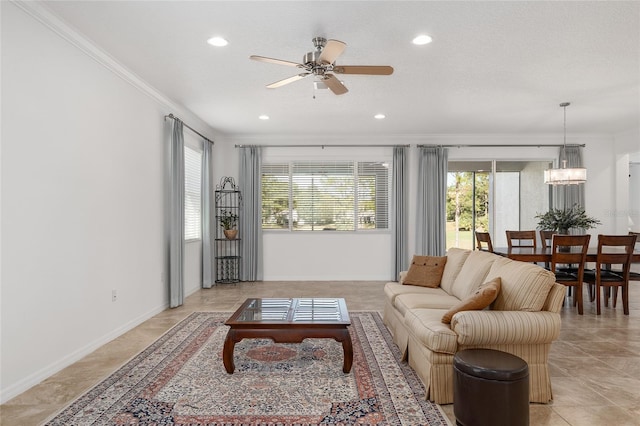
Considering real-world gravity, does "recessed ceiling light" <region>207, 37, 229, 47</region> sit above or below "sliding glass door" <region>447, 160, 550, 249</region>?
above

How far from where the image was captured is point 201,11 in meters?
3.01

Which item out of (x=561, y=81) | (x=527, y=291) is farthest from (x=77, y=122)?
(x=561, y=81)

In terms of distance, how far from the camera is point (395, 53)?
149 inches

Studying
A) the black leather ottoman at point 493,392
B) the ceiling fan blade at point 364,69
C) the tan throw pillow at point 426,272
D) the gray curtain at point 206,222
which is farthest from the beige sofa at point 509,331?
the gray curtain at point 206,222

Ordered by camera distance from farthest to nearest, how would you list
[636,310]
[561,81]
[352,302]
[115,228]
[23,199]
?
[352,302] < [636,310] < [561,81] < [115,228] < [23,199]

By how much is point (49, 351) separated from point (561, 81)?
5614 millimetres

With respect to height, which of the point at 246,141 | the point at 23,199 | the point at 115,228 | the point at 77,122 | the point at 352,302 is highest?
the point at 246,141

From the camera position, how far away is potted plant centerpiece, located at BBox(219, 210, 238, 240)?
7070 millimetres

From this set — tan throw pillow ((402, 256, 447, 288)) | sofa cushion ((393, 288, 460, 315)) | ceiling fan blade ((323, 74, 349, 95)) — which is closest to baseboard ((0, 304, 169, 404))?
sofa cushion ((393, 288, 460, 315))

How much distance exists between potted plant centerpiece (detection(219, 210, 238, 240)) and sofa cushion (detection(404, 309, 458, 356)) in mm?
4558

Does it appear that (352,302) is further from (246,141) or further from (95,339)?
(246,141)

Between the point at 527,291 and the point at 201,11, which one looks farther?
the point at 201,11

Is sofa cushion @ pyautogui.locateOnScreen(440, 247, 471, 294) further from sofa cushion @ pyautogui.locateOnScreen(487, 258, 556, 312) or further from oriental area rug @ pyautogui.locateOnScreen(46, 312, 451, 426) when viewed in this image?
sofa cushion @ pyautogui.locateOnScreen(487, 258, 556, 312)

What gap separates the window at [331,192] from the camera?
7703 millimetres
